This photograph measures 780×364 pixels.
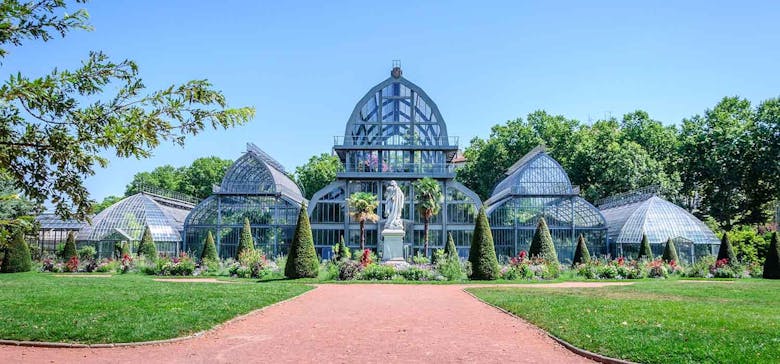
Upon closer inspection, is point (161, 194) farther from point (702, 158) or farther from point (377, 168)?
point (702, 158)

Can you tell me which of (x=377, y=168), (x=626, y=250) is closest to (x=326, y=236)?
(x=377, y=168)

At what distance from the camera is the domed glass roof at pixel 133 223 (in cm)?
4791

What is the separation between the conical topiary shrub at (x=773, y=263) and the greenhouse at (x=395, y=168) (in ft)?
71.4

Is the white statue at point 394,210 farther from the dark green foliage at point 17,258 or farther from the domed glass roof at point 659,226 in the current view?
the domed glass roof at point 659,226

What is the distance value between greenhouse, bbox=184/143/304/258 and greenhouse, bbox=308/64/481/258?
2.69 m

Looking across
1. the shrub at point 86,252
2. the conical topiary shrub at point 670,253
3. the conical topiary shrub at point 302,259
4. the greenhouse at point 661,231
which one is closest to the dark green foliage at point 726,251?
the conical topiary shrub at point 670,253

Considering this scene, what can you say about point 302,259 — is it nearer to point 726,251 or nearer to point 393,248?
point 393,248

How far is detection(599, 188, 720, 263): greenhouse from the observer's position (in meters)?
44.9

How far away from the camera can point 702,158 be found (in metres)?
57.3

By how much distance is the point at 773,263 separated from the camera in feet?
108

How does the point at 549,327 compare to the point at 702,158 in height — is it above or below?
below

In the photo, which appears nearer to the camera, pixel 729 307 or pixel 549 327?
pixel 549 327

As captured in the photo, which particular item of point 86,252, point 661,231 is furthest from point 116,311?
point 661,231

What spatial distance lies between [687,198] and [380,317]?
183 feet
